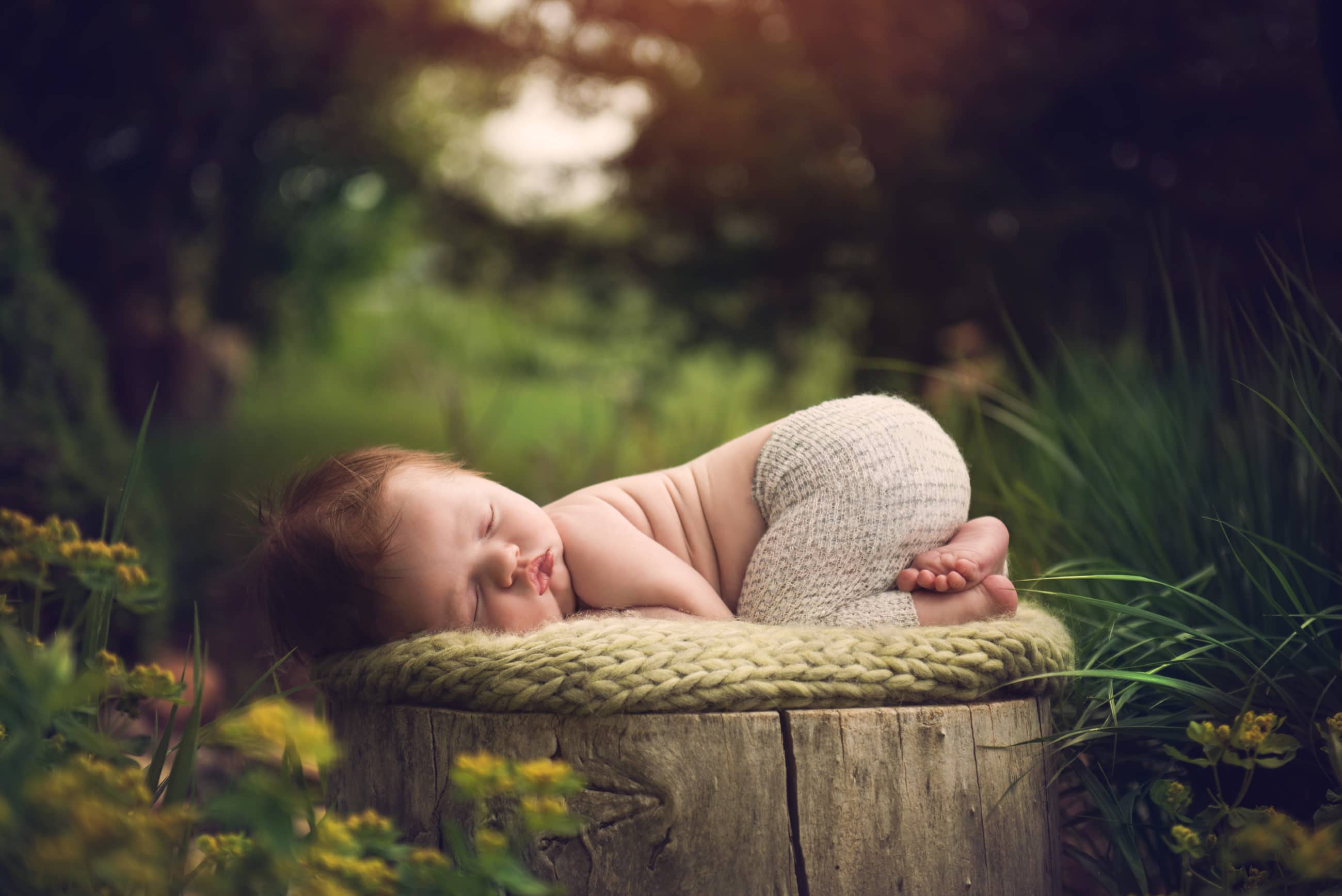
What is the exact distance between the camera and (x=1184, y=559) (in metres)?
2.11

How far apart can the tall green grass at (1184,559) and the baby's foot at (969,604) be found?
0.07 m

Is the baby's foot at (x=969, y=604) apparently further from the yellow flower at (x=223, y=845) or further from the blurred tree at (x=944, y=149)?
the blurred tree at (x=944, y=149)

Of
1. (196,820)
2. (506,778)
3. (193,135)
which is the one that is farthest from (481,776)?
(193,135)

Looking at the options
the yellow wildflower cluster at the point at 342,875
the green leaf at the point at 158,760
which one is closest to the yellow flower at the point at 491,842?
the yellow wildflower cluster at the point at 342,875

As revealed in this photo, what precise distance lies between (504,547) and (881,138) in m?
3.64

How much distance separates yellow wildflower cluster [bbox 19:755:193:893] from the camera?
0.84 m

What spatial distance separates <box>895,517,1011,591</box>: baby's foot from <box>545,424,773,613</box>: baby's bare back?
330 millimetres

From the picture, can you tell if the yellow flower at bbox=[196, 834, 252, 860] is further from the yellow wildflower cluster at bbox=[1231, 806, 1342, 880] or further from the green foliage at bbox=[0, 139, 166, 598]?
the green foliage at bbox=[0, 139, 166, 598]

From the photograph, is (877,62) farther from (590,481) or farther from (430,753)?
(430,753)

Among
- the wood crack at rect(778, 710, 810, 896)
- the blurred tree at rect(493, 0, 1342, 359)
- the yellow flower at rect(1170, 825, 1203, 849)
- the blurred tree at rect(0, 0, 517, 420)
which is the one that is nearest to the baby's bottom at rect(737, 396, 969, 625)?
the wood crack at rect(778, 710, 810, 896)

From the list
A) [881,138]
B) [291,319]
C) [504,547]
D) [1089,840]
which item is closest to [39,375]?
[504,547]

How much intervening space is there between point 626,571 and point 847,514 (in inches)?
16.7

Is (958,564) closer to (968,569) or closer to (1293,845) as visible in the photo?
(968,569)

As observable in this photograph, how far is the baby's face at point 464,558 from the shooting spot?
1.70 m
